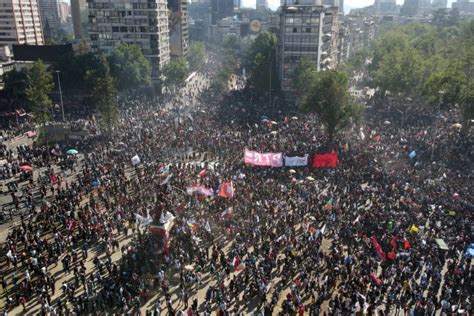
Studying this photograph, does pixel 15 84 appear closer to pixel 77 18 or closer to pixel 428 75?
pixel 428 75

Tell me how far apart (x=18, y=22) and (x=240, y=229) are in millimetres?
126727

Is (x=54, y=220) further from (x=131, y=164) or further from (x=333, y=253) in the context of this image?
(x=333, y=253)

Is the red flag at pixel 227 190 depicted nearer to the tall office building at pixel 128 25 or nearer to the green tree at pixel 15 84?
the green tree at pixel 15 84

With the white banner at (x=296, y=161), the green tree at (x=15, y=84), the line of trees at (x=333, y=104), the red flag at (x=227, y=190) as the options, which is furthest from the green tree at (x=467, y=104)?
the green tree at (x=15, y=84)

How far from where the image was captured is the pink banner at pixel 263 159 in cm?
4062

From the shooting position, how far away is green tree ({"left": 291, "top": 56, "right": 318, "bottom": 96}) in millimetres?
67206

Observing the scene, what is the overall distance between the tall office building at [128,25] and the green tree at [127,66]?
9.18 metres

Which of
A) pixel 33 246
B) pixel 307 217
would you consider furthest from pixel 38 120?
pixel 307 217

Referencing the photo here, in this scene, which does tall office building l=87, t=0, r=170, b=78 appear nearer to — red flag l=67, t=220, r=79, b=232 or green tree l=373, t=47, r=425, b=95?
green tree l=373, t=47, r=425, b=95

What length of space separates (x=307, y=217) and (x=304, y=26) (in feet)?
168

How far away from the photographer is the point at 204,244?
98.4 feet

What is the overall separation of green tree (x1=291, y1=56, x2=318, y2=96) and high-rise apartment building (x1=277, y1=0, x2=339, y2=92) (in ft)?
11.9

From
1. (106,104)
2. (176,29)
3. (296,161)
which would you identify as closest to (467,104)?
(296,161)

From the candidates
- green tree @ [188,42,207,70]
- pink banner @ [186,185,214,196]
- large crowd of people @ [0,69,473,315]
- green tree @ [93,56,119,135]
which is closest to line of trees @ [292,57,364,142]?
large crowd of people @ [0,69,473,315]
